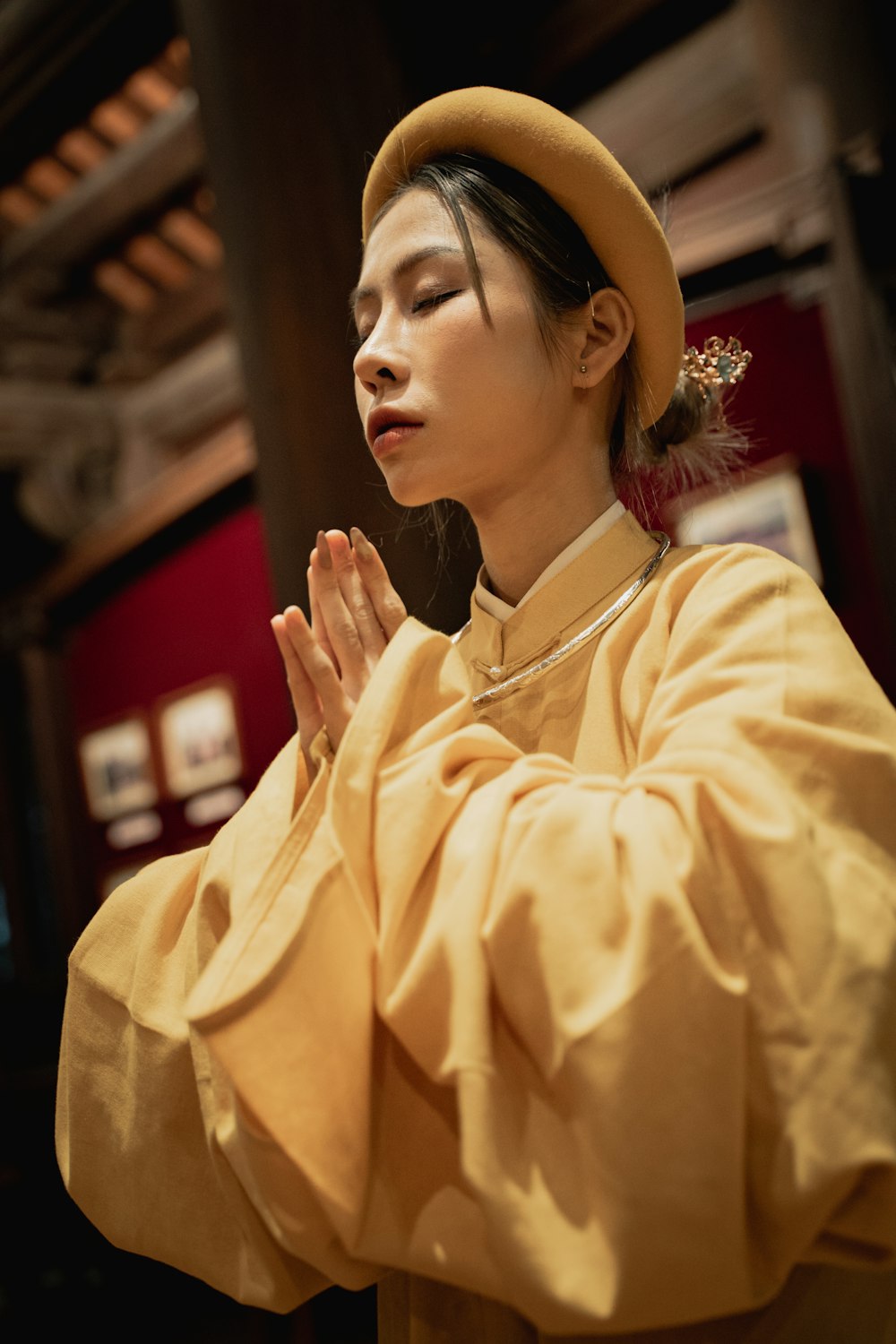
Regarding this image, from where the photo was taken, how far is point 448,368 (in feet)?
3.99

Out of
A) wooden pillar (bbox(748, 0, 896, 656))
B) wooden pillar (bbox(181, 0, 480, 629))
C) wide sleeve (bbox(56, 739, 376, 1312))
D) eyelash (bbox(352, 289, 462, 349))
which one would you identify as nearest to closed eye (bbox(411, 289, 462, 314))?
eyelash (bbox(352, 289, 462, 349))

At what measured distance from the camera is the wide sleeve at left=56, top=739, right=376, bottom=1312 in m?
1.08

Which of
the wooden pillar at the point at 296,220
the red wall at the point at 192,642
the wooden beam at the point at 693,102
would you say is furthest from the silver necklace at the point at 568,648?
the wooden beam at the point at 693,102

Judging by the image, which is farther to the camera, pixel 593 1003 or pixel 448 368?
pixel 448 368

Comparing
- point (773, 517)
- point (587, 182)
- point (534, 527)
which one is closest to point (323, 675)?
point (534, 527)

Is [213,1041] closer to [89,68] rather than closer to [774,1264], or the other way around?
[774,1264]

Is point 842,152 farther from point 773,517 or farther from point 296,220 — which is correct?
point 296,220

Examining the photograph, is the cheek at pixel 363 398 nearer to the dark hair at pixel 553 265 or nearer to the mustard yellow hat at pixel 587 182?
the dark hair at pixel 553 265

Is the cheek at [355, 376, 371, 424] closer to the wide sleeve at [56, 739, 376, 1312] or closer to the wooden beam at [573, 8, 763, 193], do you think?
the wide sleeve at [56, 739, 376, 1312]

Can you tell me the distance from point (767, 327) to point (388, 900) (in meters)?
2.34

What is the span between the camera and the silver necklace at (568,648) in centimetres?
127

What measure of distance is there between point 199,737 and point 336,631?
10.9 feet

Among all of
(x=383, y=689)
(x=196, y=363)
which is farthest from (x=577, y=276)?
(x=196, y=363)

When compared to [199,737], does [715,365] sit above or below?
above
